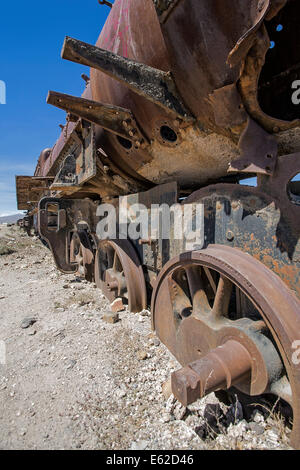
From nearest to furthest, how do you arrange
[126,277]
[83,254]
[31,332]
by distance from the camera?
[31,332]
[126,277]
[83,254]

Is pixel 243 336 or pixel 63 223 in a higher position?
pixel 63 223

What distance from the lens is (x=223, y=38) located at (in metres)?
1.31

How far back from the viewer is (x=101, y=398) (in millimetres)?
1808

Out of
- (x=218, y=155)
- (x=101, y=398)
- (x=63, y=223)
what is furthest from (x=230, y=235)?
(x=63, y=223)

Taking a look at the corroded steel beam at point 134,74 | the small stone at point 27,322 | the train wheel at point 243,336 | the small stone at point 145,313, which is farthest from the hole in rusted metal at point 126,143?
the small stone at point 27,322

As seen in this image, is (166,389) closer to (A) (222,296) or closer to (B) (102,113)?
(A) (222,296)

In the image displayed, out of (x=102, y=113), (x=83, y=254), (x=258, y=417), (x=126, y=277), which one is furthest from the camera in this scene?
(x=83, y=254)

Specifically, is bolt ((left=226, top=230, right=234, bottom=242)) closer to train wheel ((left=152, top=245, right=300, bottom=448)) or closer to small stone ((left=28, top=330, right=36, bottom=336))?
train wheel ((left=152, top=245, right=300, bottom=448))

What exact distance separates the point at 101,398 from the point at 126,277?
53.6 inches

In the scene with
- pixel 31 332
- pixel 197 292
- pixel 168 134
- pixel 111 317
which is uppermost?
pixel 168 134

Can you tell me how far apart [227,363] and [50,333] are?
87.4 inches

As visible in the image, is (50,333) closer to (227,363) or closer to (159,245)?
(159,245)

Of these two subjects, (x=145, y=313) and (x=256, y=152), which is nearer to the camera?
(x=256, y=152)
